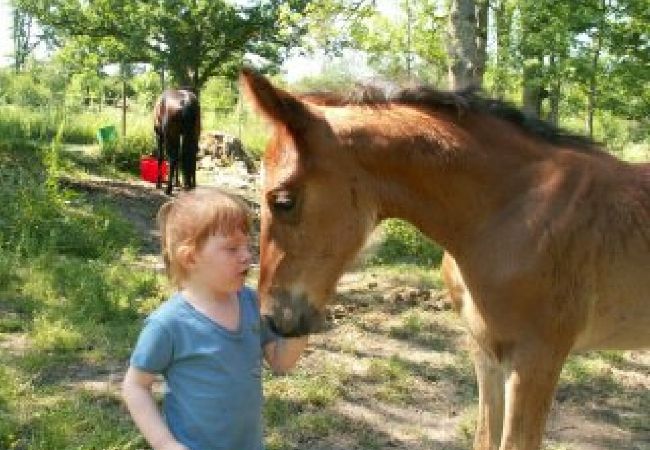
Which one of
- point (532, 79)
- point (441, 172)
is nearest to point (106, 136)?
point (532, 79)

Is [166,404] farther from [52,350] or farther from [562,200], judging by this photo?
[52,350]

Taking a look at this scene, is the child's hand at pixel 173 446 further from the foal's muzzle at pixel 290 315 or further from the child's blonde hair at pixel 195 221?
the foal's muzzle at pixel 290 315

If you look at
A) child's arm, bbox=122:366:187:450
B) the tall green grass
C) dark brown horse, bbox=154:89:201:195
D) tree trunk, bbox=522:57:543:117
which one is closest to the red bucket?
dark brown horse, bbox=154:89:201:195

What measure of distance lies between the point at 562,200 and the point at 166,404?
1.69 metres

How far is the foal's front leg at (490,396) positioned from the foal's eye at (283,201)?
1.11 m

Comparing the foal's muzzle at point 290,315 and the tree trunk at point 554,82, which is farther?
the tree trunk at point 554,82

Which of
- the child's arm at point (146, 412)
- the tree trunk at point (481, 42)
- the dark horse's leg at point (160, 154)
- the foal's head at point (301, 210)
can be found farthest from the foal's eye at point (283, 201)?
the dark horse's leg at point (160, 154)

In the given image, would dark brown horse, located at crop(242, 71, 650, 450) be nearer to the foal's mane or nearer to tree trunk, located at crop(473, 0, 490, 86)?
the foal's mane

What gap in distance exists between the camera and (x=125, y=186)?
12164 millimetres

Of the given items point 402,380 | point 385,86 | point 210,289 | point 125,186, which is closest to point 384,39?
point 125,186

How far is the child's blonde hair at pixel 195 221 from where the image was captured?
202cm

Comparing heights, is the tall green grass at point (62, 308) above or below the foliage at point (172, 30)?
below

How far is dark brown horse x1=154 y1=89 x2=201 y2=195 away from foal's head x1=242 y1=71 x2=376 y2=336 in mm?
9902

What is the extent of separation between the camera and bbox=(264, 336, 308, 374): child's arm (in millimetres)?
2363
